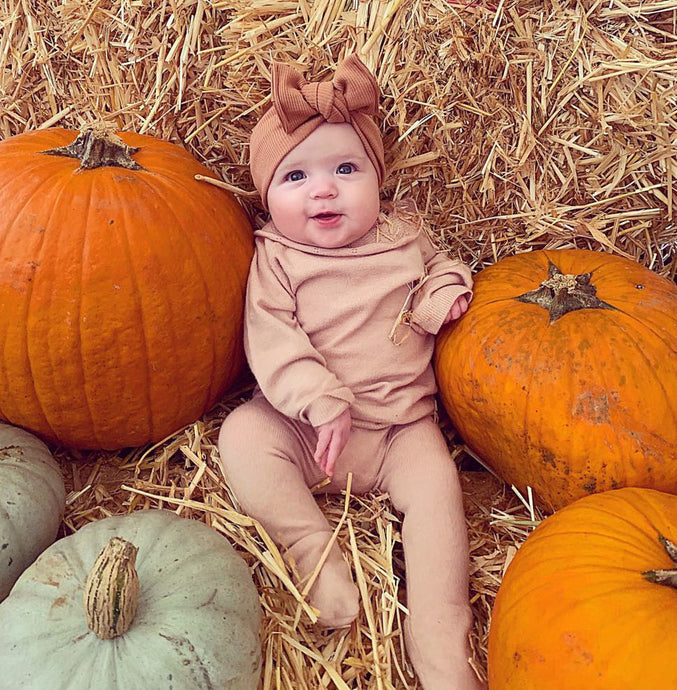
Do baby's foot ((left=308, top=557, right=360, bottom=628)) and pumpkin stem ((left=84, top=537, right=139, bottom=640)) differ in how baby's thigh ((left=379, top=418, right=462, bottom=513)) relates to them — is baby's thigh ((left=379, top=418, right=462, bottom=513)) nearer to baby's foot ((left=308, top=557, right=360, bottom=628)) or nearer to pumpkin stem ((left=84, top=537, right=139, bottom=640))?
baby's foot ((left=308, top=557, right=360, bottom=628))

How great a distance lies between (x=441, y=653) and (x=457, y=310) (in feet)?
2.56

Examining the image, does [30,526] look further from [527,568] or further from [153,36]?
[153,36]

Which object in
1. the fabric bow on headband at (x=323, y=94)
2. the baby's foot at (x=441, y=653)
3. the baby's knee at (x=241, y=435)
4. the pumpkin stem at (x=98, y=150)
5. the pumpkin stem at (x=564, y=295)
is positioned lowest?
the baby's foot at (x=441, y=653)

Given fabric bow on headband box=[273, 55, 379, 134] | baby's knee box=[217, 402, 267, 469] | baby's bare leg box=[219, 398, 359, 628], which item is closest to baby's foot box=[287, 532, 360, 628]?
baby's bare leg box=[219, 398, 359, 628]

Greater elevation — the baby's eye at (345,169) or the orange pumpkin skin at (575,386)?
the baby's eye at (345,169)

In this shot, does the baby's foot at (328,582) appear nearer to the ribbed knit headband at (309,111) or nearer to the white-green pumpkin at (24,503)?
the white-green pumpkin at (24,503)

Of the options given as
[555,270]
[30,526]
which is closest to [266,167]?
[555,270]

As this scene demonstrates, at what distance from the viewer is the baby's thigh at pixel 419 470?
5.24 ft

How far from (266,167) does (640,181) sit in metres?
→ 0.98

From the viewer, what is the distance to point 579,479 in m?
1.50

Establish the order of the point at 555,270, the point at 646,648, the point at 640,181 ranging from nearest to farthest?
the point at 646,648
the point at 555,270
the point at 640,181

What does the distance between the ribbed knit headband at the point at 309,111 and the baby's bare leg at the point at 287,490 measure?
1.95ft

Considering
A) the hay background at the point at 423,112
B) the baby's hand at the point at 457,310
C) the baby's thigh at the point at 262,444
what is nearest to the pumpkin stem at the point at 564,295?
the baby's hand at the point at 457,310

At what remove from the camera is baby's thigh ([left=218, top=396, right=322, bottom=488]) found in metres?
1.62
